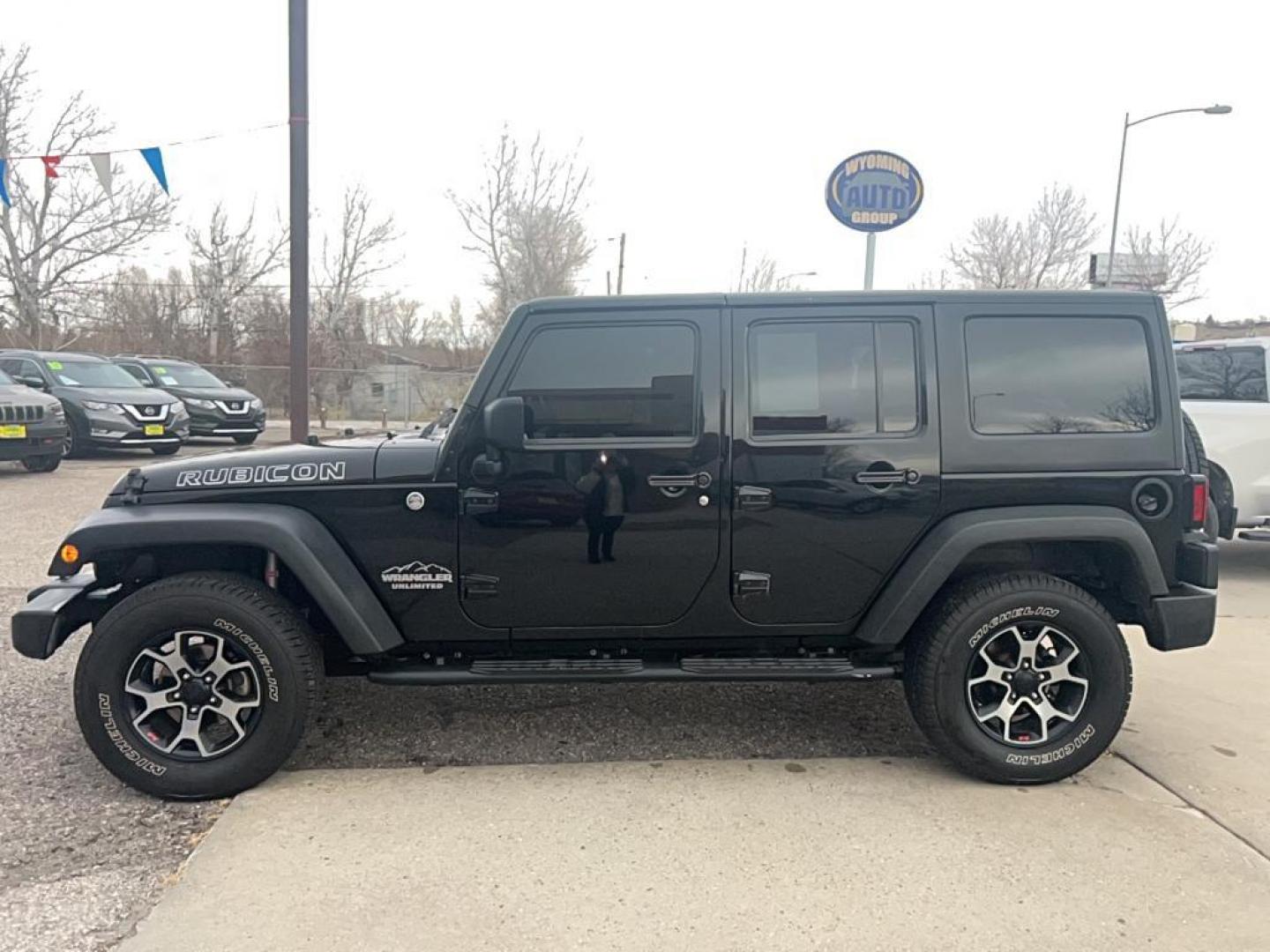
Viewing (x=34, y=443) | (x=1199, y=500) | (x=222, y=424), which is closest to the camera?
(x=1199, y=500)

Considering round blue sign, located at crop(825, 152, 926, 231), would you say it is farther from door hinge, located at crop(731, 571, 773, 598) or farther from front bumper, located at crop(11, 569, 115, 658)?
front bumper, located at crop(11, 569, 115, 658)

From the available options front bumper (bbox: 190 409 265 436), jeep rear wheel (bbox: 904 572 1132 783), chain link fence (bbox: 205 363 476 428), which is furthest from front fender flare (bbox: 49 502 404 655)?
chain link fence (bbox: 205 363 476 428)

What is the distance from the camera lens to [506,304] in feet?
102

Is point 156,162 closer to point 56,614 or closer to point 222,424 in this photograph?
point 222,424

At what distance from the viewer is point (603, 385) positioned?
3326 mm

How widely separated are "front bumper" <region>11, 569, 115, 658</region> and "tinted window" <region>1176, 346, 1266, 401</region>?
7587mm

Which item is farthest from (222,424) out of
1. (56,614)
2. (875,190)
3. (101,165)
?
(56,614)

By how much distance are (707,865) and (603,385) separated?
1720mm

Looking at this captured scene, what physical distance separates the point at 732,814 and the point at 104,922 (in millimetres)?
1965

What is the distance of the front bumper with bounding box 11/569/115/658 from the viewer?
124 inches

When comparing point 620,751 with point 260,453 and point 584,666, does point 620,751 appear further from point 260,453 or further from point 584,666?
point 260,453

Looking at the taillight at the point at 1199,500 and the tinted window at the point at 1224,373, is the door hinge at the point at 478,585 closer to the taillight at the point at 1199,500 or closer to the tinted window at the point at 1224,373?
the taillight at the point at 1199,500

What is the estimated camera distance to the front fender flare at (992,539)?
3.27 metres

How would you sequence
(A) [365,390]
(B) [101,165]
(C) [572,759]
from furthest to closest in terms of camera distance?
(A) [365,390] → (B) [101,165] → (C) [572,759]
